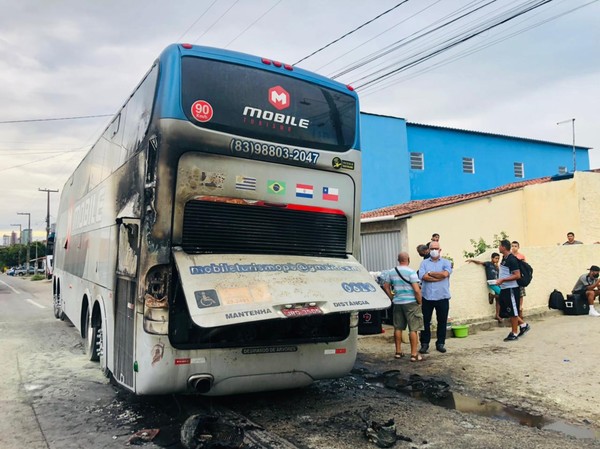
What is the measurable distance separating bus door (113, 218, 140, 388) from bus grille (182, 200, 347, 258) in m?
0.66

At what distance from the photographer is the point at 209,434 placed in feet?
15.0

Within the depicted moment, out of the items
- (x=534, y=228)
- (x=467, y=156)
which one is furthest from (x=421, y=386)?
(x=467, y=156)

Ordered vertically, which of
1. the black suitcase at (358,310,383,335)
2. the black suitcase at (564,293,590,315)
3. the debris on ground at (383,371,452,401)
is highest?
the black suitcase at (358,310,383,335)

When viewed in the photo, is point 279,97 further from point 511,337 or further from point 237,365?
point 511,337

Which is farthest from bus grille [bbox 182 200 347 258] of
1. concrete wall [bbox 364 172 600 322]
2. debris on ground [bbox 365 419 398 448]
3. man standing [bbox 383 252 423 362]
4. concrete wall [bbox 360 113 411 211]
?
concrete wall [bbox 360 113 411 211]

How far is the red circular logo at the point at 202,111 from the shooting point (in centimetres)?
502

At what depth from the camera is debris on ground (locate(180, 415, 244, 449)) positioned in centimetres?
436

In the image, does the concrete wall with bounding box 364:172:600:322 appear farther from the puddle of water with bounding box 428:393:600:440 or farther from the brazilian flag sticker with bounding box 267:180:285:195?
the brazilian flag sticker with bounding box 267:180:285:195

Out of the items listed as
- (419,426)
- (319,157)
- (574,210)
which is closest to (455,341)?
(419,426)

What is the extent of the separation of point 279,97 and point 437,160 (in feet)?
70.4

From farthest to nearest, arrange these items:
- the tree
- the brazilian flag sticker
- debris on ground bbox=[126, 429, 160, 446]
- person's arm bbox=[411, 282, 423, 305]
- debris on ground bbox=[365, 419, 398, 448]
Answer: the tree < person's arm bbox=[411, 282, 423, 305] < the brazilian flag sticker < debris on ground bbox=[126, 429, 160, 446] < debris on ground bbox=[365, 419, 398, 448]

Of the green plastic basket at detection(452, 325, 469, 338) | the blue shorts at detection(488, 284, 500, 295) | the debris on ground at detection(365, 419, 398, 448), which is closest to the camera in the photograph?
the debris on ground at detection(365, 419, 398, 448)

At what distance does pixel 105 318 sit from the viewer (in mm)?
6371

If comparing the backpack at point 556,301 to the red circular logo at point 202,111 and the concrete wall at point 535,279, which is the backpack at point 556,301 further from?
the red circular logo at point 202,111
